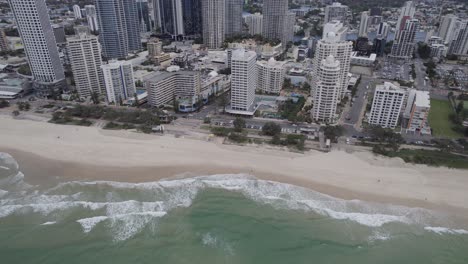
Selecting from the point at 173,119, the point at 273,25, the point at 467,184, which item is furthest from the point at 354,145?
the point at 273,25

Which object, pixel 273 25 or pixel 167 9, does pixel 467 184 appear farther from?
pixel 167 9

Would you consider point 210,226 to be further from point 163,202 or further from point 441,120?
point 441,120

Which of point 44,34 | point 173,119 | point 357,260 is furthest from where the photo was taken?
point 44,34

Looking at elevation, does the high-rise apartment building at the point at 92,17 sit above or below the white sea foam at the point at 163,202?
above

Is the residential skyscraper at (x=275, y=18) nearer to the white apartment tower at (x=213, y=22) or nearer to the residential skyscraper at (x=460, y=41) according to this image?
the white apartment tower at (x=213, y=22)

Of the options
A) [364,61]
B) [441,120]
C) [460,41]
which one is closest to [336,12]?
[364,61]

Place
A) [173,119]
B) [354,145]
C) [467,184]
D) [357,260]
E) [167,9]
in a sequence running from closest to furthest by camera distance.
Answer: [357,260]
[467,184]
[354,145]
[173,119]
[167,9]

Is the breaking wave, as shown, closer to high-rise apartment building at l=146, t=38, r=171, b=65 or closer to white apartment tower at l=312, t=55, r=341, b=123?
white apartment tower at l=312, t=55, r=341, b=123

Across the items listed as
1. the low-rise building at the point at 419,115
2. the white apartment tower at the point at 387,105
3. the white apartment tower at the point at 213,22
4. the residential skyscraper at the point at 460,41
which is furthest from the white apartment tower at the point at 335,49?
the residential skyscraper at the point at 460,41
